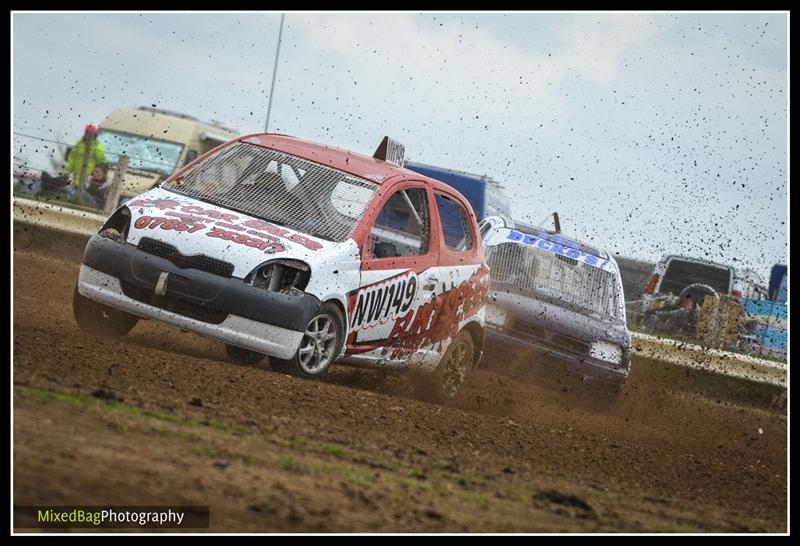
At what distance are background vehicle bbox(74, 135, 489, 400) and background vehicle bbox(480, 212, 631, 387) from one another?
153 cm

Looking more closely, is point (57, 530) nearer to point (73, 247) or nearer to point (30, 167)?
point (73, 247)

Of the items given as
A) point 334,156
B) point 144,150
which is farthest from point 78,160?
point 334,156

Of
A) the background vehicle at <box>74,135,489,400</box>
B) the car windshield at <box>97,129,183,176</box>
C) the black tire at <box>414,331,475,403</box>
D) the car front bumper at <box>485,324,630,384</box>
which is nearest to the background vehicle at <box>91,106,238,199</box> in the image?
the car windshield at <box>97,129,183,176</box>

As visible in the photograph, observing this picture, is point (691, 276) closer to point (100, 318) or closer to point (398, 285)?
point (398, 285)

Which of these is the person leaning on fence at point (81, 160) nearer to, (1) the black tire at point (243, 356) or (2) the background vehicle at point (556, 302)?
(2) the background vehicle at point (556, 302)

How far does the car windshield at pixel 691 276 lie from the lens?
23234 millimetres

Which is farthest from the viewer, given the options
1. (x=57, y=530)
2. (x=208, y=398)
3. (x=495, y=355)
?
(x=495, y=355)

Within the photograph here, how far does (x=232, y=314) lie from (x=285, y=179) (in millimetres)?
1534

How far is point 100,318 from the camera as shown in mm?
9328

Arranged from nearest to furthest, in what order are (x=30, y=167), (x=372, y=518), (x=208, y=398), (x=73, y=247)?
(x=372, y=518) < (x=208, y=398) < (x=73, y=247) < (x=30, y=167)

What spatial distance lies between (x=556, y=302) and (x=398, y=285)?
3528 mm

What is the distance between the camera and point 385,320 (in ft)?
31.2

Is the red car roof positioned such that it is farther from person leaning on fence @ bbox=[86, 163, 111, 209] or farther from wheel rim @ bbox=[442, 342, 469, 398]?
person leaning on fence @ bbox=[86, 163, 111, 209]
